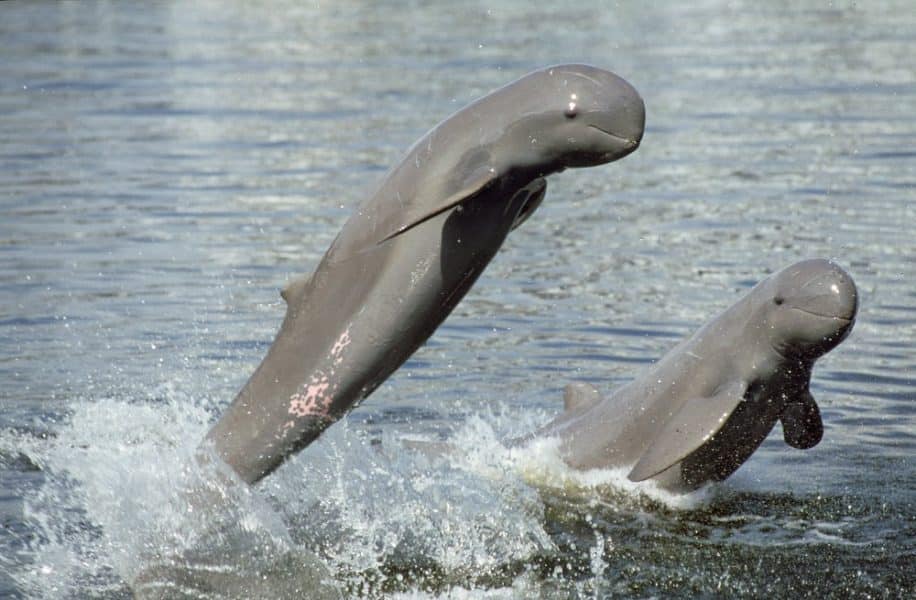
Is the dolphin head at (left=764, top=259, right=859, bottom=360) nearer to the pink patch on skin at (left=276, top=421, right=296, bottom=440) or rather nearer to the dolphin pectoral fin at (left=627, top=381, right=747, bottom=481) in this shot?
the dolphin pectoral fin at (left=627, top=381, right=747, bottom=481)

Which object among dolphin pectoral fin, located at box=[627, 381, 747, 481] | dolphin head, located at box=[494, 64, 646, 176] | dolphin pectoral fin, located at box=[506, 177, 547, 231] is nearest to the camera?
dolphin head, located at box=[494, 64, 646, 176]

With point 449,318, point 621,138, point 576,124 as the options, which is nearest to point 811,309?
point 621,138

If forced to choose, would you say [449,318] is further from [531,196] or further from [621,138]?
[621,138]

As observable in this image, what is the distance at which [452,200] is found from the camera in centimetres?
771

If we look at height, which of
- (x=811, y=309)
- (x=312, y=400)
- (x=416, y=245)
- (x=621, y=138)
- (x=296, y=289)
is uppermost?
(x=621, y=138)

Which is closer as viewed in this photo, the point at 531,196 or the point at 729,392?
the point at 531,196

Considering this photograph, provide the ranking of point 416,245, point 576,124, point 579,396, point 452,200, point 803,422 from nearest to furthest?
point 452,200
point 576,124
point 416,245
point 803,422
point 579,396

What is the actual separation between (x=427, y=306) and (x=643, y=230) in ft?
28.3

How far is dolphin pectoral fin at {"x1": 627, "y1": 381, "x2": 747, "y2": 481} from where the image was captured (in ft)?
30.6

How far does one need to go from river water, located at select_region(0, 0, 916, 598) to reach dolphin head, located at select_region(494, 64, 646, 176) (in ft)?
7.27

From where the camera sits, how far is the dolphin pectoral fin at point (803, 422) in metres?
9.91

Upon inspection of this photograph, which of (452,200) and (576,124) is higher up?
(576,124)

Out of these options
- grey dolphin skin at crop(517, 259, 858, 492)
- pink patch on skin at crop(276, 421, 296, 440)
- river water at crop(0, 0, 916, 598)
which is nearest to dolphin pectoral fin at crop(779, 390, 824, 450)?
grey dolphin skin at crop(517, 259, 858, 492)

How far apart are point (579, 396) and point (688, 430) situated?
→ 4.39 ft
